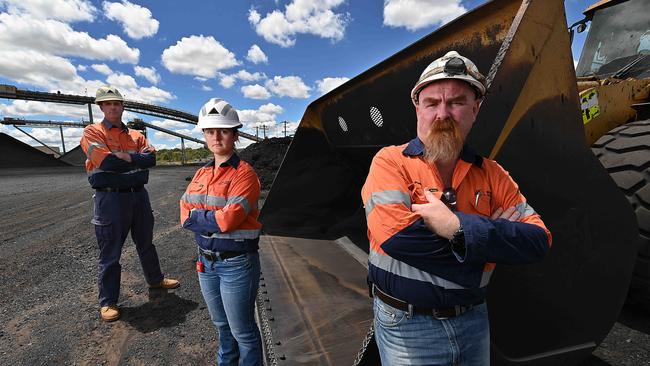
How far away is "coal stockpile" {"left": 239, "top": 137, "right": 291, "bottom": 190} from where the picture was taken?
11930 mm

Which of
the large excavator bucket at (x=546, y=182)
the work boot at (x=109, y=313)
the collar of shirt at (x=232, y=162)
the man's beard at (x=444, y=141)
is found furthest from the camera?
the work boot at (x=109, y=313)

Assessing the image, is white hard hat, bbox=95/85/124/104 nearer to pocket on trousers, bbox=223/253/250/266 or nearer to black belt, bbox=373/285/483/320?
pocket on trousers, bbox=223/253/250/266

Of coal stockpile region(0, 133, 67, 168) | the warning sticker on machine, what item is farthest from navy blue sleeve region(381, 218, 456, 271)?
coal stockpile region(0, 133, 67, 168)

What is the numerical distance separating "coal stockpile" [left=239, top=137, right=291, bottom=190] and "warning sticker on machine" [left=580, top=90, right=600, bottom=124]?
29.5 feet

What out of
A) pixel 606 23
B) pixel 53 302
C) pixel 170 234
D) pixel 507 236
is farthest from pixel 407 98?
pixel 170 234

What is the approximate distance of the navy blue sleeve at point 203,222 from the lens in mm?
1910

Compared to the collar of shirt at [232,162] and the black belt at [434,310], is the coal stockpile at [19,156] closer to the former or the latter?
the collar of shirt at [232,162]

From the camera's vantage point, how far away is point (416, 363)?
3.81 ft

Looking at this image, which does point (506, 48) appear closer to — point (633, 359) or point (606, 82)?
point (633, 359)

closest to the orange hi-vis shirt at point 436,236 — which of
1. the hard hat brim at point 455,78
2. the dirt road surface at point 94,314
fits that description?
the hard hat brim at point 455,78

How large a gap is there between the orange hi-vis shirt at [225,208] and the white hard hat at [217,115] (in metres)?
0.22

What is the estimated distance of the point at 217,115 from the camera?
1.96 meters

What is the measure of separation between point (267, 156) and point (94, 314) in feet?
35.5

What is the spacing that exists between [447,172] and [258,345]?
5.00ft
